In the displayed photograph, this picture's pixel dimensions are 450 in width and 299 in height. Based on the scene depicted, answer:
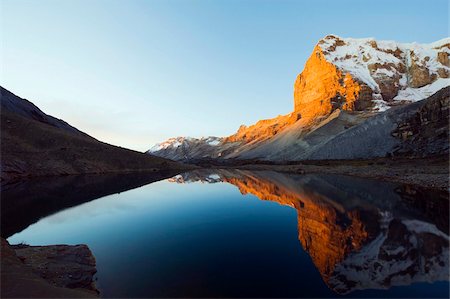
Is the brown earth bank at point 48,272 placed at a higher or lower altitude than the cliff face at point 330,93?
lower

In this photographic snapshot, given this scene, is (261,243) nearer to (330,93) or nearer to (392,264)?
(392,264)

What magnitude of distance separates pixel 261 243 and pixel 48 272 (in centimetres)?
Answer: 1271

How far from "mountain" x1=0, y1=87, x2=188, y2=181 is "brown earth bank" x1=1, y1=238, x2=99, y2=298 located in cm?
5819

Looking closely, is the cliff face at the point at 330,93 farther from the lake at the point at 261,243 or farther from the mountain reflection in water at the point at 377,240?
the mountain reflection in water at the point at 377,240

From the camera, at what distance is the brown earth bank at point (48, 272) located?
372 inches

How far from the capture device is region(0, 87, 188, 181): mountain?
68.1m

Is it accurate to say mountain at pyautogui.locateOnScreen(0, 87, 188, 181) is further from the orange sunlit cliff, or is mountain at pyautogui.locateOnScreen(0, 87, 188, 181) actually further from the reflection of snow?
the reflection of snow

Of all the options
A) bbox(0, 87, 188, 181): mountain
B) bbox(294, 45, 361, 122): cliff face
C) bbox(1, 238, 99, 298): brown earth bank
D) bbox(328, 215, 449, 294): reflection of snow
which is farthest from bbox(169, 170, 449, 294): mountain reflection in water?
bbox(294, 45, 361, 122): cliff face

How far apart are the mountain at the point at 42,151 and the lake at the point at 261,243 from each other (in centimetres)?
4041

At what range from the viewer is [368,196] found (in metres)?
35.0

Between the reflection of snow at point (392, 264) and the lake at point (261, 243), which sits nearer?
the lake at point (261, 243)

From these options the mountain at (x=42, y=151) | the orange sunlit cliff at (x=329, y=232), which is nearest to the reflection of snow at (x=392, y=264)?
the orange sunlit cliff at (x=329, y=232)

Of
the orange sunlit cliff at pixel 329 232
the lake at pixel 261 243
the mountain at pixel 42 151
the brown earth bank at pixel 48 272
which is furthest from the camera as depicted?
the mountain at pixel 42 151

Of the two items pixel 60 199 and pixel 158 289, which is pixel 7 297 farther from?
pixel 60 199
